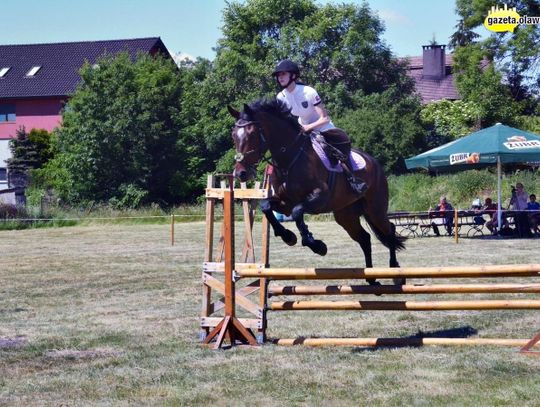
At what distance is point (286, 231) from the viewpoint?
30.1 ft

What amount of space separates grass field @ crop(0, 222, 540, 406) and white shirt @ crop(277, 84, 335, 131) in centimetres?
233

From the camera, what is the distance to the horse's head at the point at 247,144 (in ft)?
27.9

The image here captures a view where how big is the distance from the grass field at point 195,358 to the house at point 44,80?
45.5 meters

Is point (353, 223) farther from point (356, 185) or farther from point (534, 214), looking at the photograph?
point (534, 214)

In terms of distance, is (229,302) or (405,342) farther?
(229,302)

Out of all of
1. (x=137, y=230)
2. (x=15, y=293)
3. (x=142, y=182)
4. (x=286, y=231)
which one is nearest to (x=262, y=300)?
(x=286, y=231)

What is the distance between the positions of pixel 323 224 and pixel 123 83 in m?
18.3

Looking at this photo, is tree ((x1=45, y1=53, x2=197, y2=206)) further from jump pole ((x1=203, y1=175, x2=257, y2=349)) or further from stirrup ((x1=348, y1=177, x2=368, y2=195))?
jump pole ((x1=203, y1=175, x2=257, y2=349))

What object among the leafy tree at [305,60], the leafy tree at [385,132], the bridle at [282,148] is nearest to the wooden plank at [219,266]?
the bridle at [282,148]

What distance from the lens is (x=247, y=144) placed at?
8.67 metres

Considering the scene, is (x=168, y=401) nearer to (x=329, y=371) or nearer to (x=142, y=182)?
(x=329, y=371)

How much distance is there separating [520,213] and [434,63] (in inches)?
1609

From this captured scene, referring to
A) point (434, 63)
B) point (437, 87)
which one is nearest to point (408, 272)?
point (437, 87)

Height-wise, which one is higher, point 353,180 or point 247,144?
point 247,144
